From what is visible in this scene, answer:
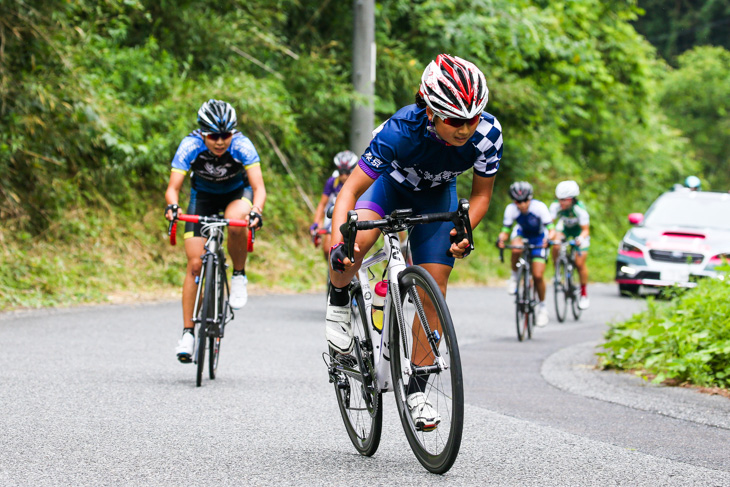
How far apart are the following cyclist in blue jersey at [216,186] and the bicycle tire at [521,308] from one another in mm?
4615

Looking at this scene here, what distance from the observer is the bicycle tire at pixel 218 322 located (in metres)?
7.23

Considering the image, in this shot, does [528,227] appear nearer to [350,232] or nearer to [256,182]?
[256,182]

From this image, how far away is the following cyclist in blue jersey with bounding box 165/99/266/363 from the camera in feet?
24.1

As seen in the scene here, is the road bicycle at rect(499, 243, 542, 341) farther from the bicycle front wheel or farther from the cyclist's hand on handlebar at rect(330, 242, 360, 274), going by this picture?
the cyclist's hand on handlebar at rect(330, 242, 360, 274)

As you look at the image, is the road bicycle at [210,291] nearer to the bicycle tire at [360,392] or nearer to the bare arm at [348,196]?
the bicycle tire at [360,392]

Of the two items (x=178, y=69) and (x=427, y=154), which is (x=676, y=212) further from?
(x=427, y=154)

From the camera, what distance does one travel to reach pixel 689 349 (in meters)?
7.74

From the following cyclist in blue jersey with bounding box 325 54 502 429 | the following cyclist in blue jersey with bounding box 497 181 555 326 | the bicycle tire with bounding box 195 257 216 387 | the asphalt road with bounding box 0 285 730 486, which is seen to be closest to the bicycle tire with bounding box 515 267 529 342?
the following cyclist in blue jersey with bounding box 497 181 555 326

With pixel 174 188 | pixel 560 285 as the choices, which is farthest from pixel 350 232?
pixel 560 285

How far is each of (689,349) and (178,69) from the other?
39.6 feet

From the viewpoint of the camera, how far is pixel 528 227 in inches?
490

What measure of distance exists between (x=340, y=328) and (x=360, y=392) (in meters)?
0.34

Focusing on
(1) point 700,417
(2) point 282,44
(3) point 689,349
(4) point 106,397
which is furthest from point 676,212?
(4) point 106,397

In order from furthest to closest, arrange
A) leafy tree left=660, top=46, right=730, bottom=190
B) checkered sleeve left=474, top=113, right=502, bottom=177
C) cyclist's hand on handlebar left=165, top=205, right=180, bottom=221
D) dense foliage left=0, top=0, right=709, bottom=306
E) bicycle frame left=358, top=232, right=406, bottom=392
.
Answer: leafy tree left=660, top=46, right=730, bottom=190 → dense foliage left=0, top=0, right=709, bottom=306 → cyclist's hand on handlebar left=165, top=205, right=180, bottom=221 → checkered sleeve left=474, top=113, right=502, bottom=177 → bicycle frame left=358, top=232, right=406, bottom=392
